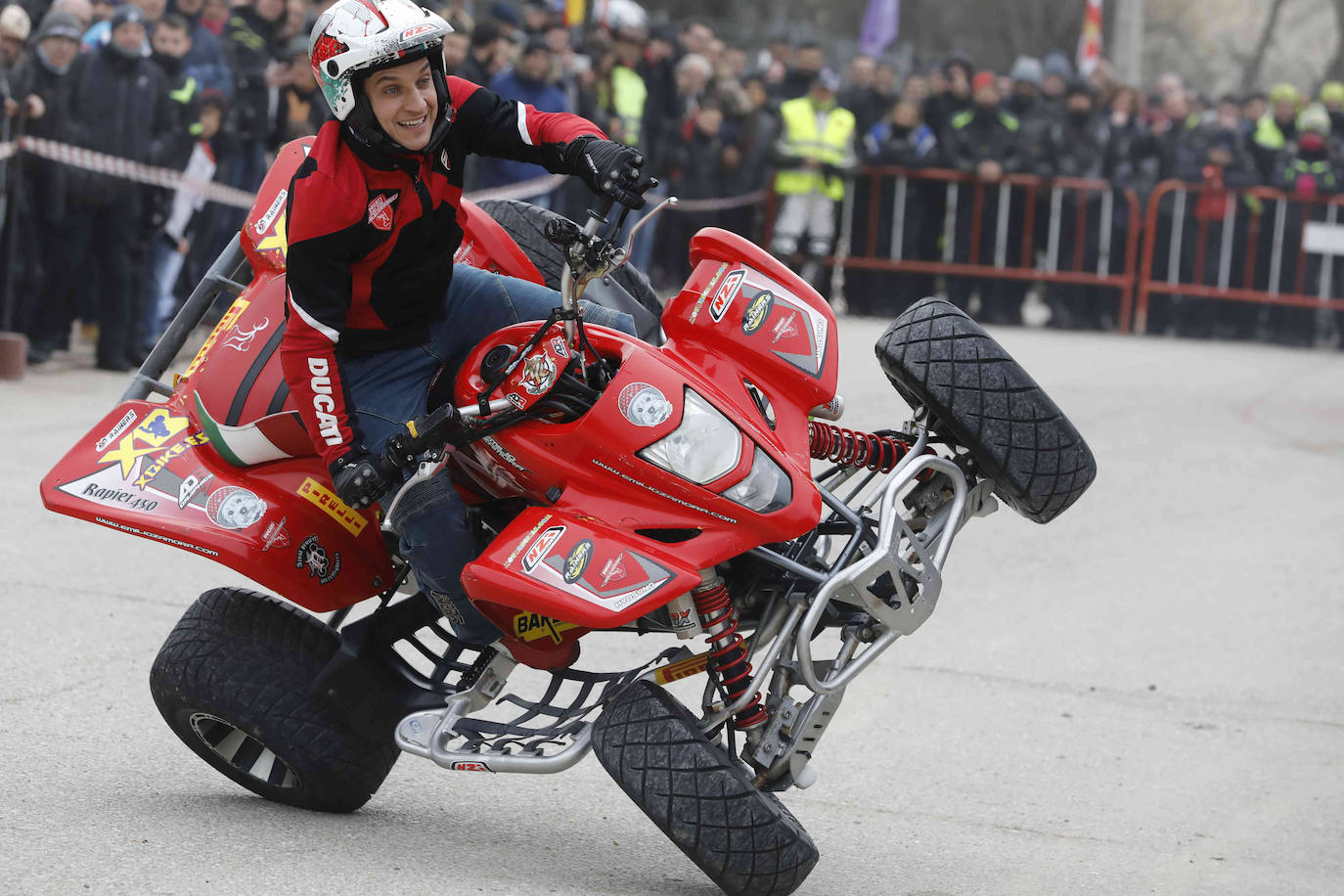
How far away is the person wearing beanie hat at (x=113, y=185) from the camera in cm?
1063

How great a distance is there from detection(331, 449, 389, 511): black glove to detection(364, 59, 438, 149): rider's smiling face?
717 mm

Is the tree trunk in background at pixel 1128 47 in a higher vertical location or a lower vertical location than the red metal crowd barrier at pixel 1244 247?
higher

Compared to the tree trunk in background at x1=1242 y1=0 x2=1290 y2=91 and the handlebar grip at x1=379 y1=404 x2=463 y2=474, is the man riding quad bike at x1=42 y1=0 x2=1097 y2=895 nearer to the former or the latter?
the handlebar grip at x1=379 y1=404 x2=463 y2=474

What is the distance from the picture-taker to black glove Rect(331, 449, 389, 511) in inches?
155

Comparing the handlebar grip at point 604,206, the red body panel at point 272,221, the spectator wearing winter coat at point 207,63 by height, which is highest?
the handlebar grip at point 604,206

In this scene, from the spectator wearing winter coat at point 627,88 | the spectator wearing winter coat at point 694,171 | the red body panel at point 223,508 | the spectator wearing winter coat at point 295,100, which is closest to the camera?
the red body panel at point 223,508

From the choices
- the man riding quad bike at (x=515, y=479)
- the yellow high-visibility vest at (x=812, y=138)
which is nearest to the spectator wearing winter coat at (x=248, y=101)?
the yellow high-visibility vest at (x=812, y=138)

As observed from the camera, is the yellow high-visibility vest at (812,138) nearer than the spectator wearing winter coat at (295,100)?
No

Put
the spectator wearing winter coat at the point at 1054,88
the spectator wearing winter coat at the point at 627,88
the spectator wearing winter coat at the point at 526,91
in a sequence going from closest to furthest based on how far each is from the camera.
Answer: the spectator wearing winter coat at the point at 526,91, the spectator wearing winter coat at the point at 627,88, the spectator wearing winter coat at the point at 1054,88

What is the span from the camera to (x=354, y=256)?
411 centimetres

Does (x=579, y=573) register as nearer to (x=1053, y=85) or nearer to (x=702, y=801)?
(x=702, y=801)

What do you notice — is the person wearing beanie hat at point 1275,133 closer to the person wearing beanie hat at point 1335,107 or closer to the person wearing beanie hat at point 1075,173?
the person wearing beanie hat at point 1335,107

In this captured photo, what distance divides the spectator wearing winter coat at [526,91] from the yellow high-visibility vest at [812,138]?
3593 mm

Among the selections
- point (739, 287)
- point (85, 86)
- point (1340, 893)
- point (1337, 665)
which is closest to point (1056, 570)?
point (1337, 665)
